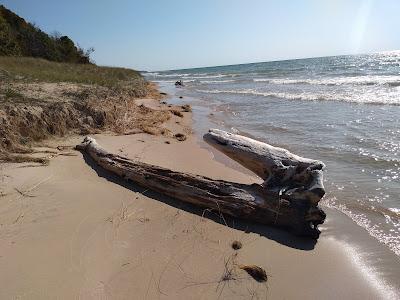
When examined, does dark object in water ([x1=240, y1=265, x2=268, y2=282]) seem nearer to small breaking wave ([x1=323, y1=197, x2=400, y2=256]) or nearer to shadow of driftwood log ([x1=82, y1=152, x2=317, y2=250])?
shadow of driftwood log ([x1=82, y1=152, x2=317, y2=250])

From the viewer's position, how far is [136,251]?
12.2 ft

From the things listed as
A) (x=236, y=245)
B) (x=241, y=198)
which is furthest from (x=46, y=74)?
(x=236, y=245)

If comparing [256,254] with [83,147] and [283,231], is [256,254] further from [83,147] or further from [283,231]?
[83,147]

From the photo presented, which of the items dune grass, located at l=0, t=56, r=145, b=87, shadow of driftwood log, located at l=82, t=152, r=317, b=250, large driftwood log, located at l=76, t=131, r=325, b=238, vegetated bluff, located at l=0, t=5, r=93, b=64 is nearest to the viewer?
shadow of driftwood log, located at l=82, t=152, r=317, b=250

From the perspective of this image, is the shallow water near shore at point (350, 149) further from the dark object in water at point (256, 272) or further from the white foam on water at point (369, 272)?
the dark object in water at point (256, 272)

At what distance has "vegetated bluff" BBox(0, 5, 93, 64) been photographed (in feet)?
94.3

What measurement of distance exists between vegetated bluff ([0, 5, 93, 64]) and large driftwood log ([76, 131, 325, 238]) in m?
27.0

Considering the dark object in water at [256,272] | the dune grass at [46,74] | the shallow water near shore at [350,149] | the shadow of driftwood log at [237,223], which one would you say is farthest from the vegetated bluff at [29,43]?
the dark object in water at [256,272]

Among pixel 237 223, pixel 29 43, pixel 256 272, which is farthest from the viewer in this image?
pixel 29 43

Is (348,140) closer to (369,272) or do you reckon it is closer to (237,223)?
(237,223)

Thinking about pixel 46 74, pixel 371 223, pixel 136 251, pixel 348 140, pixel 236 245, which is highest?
pixel 46 74

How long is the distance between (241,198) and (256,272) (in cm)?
116

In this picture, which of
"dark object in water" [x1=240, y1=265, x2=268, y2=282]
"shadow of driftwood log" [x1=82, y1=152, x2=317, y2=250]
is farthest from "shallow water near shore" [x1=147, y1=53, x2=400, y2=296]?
"dark object in water" [x1=240, y1=265, x2=268, y2=282]

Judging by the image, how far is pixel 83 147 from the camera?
6.72 meters
